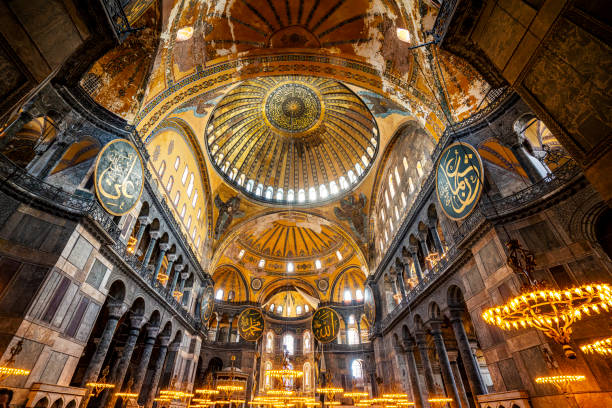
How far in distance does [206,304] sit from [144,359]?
6.44 metres

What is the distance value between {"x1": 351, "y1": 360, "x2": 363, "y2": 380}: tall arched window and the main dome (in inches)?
547

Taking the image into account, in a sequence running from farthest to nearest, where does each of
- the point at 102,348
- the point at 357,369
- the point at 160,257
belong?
the point at 357,369 < the point at 160,257 < the point at 102,348

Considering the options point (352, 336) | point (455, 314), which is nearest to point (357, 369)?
point (352, 336)

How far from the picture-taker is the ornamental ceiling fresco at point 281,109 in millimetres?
9406

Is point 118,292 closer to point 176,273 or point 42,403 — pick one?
point 42,403

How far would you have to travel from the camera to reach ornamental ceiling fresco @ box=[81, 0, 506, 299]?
941 centimetres

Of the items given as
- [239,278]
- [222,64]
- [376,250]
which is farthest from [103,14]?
[239,278]

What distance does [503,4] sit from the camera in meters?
3.97

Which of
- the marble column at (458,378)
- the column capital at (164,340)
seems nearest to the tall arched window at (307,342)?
the marble column at (458,378)

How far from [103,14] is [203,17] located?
7.23m

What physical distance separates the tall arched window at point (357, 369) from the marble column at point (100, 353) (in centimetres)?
1913

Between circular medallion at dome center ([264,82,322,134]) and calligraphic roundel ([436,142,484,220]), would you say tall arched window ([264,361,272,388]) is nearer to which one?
circular medallion at dome center ([264,82,322,134])

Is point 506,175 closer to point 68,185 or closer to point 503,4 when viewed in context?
point 503,4

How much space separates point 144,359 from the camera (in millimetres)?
12359
